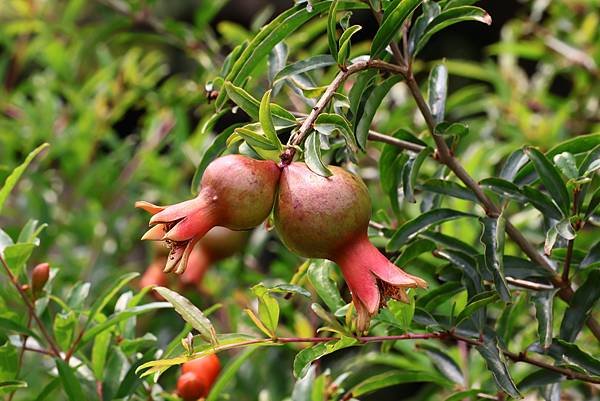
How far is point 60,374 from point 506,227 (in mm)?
470

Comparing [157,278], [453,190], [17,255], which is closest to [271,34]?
[453,190]

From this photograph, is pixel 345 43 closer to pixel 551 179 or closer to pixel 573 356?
pixel 551 179

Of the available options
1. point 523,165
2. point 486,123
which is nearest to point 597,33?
point 486,123

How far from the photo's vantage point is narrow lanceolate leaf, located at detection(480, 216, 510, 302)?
0.73 m

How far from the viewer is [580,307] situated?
0.82 meters

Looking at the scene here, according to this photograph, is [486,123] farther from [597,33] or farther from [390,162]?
[390,162]

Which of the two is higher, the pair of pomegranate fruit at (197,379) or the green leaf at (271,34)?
the green leaf at (271,34)

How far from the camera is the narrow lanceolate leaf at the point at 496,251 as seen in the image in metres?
0.73

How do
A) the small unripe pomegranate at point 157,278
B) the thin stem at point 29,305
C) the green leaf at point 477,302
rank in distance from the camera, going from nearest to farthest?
1. the green leaf at point 477,302
2. the thin stem at point 29,305
3. the small unripe pomegranate at point 157,278

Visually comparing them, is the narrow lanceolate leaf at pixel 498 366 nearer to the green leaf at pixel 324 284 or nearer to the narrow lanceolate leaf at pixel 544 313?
the narrow lanceolate leaf at pixel 544 313

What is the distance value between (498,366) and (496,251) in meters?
0.10

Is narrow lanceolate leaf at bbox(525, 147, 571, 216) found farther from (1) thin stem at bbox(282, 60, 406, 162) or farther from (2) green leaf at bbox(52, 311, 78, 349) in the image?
(2) green leaf at bbox(52, 311, 78, 349)

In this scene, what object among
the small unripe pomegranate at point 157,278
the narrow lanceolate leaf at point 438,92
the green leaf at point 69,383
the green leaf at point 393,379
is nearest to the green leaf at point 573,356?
the green leaf at point 393,379

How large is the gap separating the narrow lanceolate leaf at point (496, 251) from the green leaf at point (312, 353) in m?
0.14
